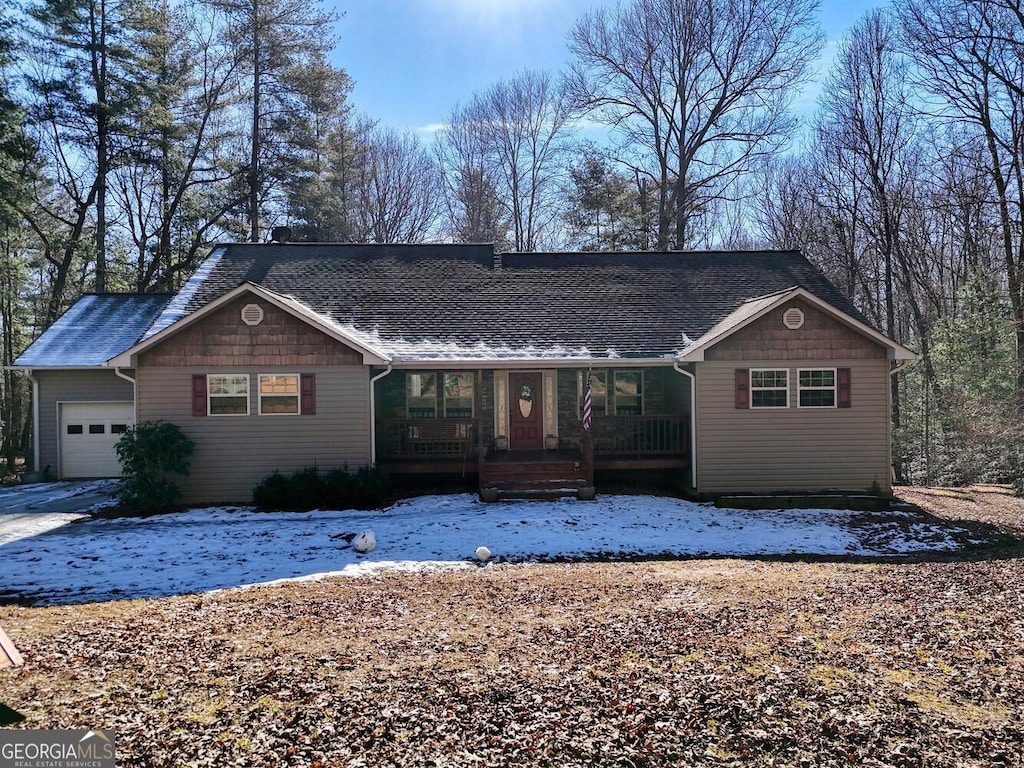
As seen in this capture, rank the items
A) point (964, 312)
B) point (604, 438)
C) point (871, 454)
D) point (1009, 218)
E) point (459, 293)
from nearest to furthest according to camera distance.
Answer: point (871, 454), point (604, 438), point (459, 293), point (1009, 218), point (964, 312)

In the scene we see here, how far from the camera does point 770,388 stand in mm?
13227

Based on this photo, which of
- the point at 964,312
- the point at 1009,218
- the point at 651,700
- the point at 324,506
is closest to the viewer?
the point at 651,700

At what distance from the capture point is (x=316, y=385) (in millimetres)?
12773

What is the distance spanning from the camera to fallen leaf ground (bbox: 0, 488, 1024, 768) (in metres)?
3.62

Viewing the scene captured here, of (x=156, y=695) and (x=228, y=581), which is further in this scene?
(x=228, y=581)

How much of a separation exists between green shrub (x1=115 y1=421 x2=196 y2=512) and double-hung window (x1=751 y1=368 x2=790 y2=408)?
37.0ft

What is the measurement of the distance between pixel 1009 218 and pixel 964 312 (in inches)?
116

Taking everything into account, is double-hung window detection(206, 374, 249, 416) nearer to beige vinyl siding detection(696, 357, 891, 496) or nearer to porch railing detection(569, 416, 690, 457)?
porch railing detection(569, 416, 690, 457)

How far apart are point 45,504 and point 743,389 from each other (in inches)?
564

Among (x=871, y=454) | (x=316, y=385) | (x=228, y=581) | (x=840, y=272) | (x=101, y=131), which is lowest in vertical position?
(x=228, y=581)

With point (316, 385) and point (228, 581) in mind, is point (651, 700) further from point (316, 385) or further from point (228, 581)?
point (316, 385)

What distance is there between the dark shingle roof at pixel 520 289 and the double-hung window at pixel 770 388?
5.82 ft

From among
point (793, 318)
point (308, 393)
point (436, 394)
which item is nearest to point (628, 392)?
point (793, 318)

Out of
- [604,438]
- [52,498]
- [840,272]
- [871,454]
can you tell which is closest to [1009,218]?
[840,272]
